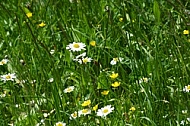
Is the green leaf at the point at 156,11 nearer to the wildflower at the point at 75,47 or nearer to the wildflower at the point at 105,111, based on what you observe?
the wildflower at the point at 75,47

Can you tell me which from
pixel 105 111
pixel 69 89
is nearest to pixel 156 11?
pixel 69 89

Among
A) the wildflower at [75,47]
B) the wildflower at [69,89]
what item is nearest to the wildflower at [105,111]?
the wildflower at [69,89]

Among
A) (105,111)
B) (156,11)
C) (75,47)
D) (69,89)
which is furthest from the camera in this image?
(156,11)

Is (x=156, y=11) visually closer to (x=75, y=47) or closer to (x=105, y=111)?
(x=75, y=47)

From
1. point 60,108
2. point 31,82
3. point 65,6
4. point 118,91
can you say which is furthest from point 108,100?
point 65,6

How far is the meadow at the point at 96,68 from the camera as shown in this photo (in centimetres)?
206

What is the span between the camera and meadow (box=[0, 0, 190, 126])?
206cm

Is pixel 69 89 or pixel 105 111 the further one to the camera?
pixel 69 89

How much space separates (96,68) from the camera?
253 cm

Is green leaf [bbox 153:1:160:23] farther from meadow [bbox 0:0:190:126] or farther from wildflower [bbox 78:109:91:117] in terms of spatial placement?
wildflower [bbox 78:109:91:117]

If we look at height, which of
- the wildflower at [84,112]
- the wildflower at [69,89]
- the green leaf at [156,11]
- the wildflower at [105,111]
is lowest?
the wildflower at [105,111]

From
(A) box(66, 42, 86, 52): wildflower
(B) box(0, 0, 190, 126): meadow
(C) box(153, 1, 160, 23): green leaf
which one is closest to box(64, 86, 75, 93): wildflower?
(B) box(0, 0, 190, 126): meadow

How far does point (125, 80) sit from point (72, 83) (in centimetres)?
28

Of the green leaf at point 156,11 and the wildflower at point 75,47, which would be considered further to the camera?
the green leaf at point 156,11
